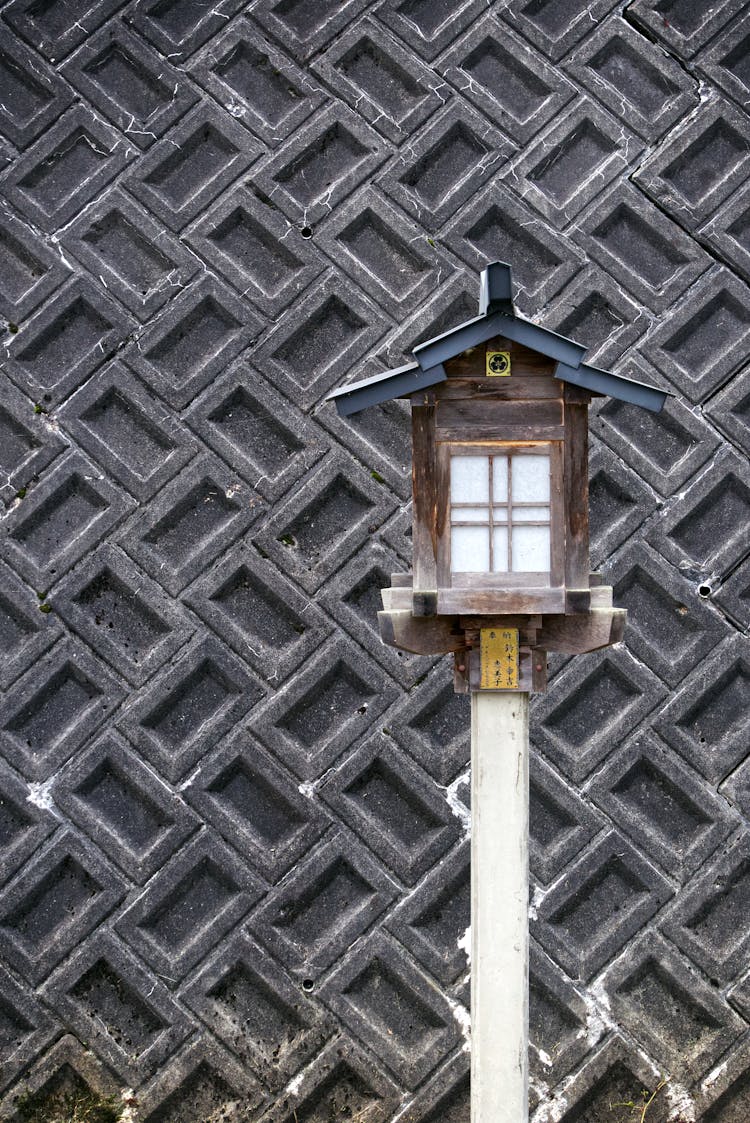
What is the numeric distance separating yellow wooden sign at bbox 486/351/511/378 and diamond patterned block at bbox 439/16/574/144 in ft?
7.82

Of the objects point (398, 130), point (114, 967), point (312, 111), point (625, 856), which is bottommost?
point (625, 856)

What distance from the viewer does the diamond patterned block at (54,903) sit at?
5043mm

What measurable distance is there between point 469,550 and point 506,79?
3140mm

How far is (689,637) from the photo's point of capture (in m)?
5.29

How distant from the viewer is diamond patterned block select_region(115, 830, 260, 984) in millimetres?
5055

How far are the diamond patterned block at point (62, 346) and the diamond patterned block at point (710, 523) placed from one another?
9.55ft

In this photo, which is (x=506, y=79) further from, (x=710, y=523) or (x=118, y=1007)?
(x=118, y=1007)

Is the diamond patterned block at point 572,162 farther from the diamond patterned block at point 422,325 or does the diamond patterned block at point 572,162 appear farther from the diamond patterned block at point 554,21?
the diamond patterned block at point 422,325

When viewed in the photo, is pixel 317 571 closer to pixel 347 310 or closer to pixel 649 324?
→ pixel 347 310

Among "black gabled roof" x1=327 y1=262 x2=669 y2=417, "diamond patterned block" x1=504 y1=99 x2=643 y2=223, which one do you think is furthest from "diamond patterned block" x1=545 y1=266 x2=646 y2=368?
"black gabled roof" x1=327 y1=262 x2=669 y2=417

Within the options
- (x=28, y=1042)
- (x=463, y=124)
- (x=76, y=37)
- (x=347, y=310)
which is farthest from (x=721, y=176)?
(x=28, y=1042)

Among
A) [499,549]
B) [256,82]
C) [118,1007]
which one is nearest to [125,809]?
[118,1007]

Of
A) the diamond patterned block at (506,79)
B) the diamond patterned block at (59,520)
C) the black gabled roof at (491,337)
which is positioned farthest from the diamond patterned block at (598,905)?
the diamond patterned block at (506,79)

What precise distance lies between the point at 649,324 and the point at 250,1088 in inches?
167
